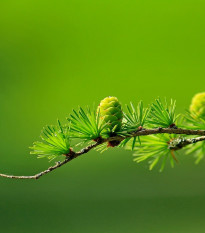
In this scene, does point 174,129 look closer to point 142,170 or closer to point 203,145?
point 203,145

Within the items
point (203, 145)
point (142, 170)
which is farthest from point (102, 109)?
point (142, 170)

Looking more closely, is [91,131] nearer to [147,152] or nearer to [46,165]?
[147,152]

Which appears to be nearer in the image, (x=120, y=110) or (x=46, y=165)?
(x=120, y=110)

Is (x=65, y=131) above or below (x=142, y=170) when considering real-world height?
above

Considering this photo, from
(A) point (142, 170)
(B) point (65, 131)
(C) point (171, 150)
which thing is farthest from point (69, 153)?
(A) point (142, 170)

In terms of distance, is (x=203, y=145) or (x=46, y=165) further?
(x=46, y=165)

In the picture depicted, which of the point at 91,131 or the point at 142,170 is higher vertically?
the point at 91,131
